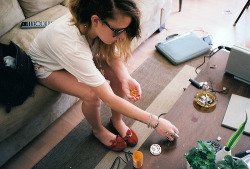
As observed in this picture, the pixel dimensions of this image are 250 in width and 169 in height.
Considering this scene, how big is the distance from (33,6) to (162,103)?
4.25 feet

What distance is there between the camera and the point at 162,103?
5.51ft

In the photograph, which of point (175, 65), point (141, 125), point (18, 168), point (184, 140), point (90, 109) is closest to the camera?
point (184, 140)

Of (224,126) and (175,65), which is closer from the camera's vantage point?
(224,126)

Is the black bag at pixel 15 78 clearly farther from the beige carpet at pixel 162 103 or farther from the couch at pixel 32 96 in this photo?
the beige carpet at pixel 162 103

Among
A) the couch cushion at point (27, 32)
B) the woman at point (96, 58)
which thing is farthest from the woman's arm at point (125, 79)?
the couch cushion at point (27, 32)

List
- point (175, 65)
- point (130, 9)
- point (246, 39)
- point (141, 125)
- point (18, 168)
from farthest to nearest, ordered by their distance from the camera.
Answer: point (246, 39) < point (175, 65) < point (141, 125) < point (18, 168) < point (130, 9)

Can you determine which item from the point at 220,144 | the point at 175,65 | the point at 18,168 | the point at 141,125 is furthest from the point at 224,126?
the point at 18,168

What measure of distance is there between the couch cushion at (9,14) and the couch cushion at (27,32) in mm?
35

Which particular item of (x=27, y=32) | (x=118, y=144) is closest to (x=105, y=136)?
(x=118, y=144)

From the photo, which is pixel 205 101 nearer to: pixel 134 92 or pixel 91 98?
pixel 134 92

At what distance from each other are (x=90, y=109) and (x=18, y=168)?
0.63 meters

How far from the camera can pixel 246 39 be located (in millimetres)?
2240

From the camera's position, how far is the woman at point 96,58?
0.92 metres

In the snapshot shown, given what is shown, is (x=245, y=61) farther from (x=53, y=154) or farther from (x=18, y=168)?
(x=18, y=168)
